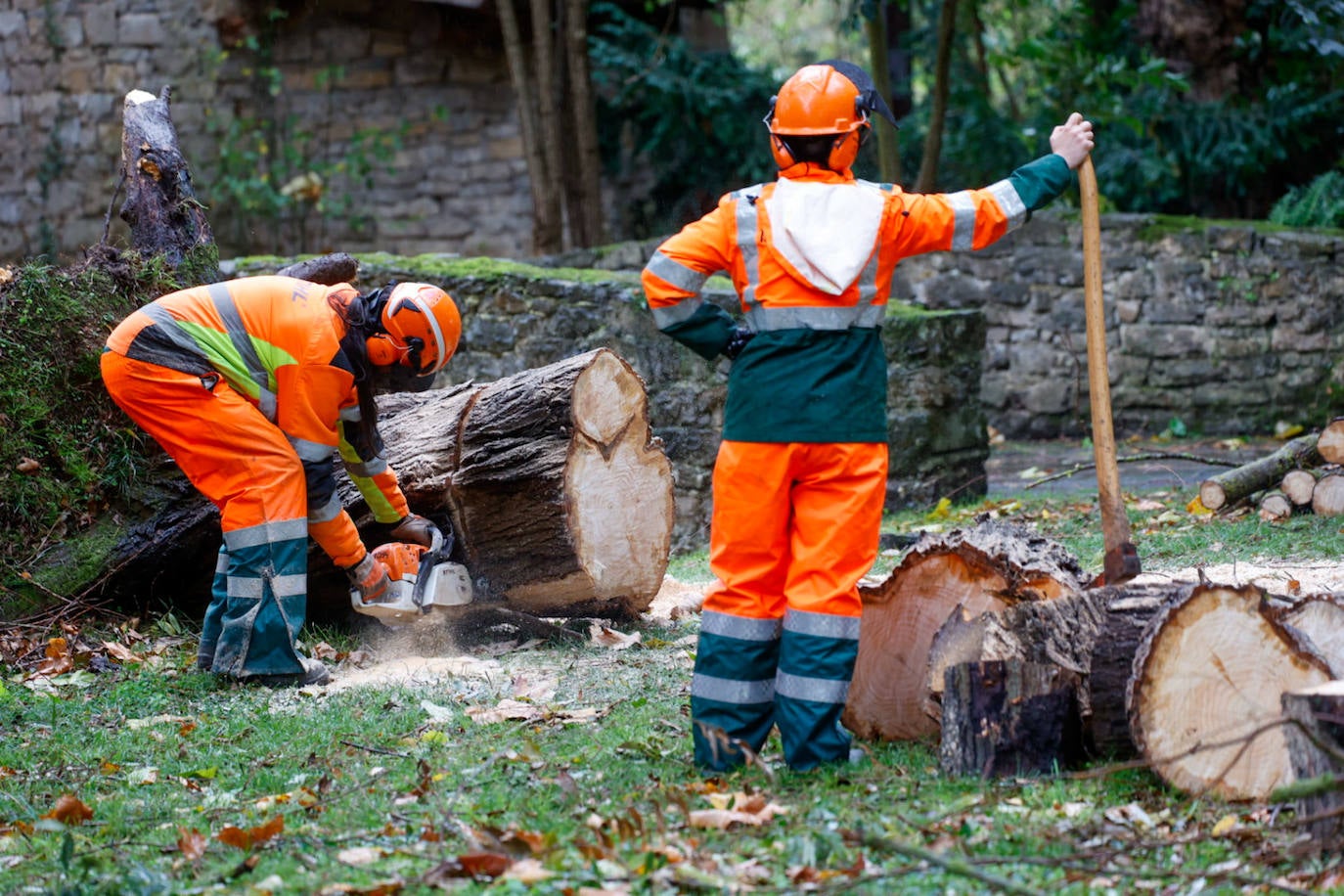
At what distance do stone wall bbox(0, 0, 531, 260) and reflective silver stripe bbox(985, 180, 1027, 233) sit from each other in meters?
10.4

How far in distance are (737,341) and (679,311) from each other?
19cm

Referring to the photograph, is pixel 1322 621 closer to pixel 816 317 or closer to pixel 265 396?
pixel 816 317

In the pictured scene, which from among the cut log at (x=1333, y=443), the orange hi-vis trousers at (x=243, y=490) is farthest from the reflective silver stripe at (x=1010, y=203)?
the cut log at (x=1333, y=443)

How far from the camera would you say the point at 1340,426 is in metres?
Answer: 6.94

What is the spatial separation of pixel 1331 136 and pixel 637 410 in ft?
31.4

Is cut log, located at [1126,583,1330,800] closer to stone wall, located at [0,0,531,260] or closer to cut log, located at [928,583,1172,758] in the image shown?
cut log, located at [928,583,1172,758]

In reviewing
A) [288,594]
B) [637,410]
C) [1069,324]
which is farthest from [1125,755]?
[1069,324]

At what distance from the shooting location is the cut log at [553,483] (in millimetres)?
5363

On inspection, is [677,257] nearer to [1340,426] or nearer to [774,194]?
[774,194]

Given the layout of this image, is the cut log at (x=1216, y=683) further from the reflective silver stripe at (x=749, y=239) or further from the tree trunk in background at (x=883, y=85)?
the tree trunk in background at (x=883, y=85)

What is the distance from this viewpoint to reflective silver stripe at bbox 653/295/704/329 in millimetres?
3748

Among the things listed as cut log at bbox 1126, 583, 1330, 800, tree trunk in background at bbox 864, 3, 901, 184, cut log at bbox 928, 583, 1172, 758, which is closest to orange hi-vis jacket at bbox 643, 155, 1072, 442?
cut log at bbox 928, 583, 1172, 758

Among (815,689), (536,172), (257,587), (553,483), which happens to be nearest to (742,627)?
(815,689)

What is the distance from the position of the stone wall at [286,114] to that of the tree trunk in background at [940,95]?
13.3ft
